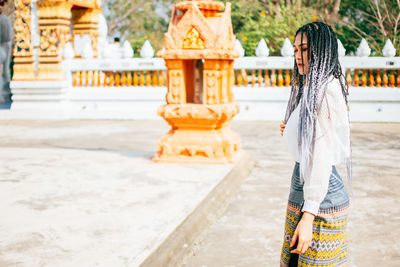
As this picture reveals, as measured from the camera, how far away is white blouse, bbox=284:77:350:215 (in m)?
2.06

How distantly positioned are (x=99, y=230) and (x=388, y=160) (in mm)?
3978

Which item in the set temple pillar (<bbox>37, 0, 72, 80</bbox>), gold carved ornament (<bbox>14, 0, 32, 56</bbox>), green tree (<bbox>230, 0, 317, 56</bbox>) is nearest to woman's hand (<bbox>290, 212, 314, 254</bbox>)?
temple pillar (<bbox>37, 0, 72, 80</bbox>)

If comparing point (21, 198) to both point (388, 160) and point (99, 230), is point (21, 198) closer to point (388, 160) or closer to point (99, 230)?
point (99, 230)

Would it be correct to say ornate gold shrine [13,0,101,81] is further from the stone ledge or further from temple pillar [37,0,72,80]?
the stone ledge

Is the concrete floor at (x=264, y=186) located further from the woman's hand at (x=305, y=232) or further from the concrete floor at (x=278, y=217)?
the woman's hand at (x=305, y=232)

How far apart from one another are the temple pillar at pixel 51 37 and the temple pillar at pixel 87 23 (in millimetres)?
1726

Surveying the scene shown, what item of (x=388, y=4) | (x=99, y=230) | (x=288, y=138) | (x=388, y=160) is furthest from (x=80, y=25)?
(x=288, y=138)

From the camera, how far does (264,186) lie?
Answer: 5246 mm

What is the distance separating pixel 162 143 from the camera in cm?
595

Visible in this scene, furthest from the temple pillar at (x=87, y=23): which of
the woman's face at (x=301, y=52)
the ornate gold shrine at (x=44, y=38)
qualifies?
the woman's face at (x=301, y=52)

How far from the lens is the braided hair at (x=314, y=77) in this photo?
2094 millimetres

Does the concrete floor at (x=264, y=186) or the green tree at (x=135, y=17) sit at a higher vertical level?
the green tree at (x=135, y=17)

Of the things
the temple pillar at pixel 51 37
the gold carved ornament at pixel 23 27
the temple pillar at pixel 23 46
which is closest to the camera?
the temple pillar at pixel 51 37

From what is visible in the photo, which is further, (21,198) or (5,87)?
(5,87)
